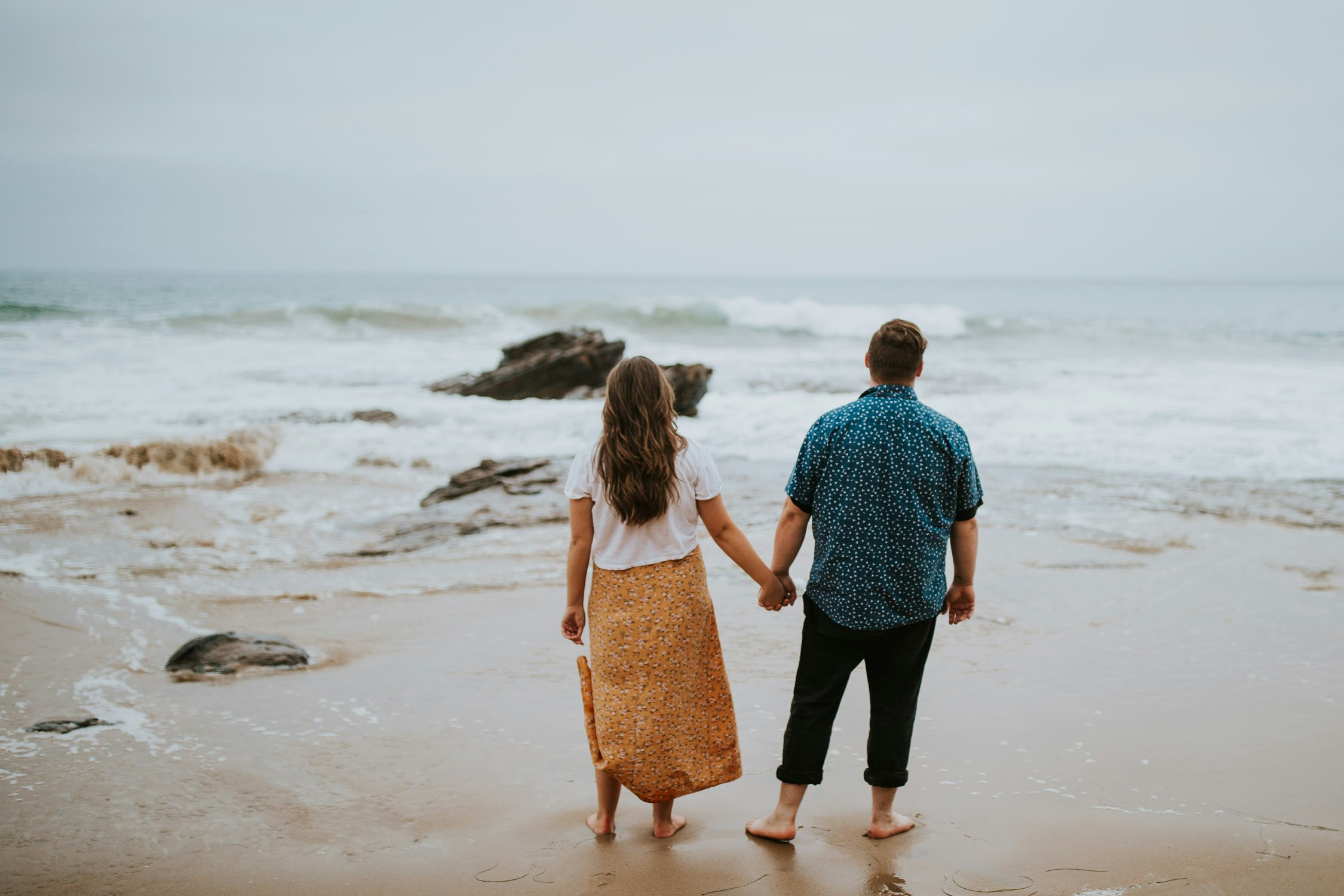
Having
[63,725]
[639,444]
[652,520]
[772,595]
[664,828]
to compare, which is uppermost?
[639,444]

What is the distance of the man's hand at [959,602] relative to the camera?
3.00m

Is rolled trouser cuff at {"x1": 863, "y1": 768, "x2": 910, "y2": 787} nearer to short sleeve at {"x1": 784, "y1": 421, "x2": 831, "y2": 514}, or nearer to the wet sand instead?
the wet sand

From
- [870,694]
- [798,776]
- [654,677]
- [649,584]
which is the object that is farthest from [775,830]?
[649,584]

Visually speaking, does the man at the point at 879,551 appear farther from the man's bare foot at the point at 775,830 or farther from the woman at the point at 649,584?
the woman at the point at 649,584

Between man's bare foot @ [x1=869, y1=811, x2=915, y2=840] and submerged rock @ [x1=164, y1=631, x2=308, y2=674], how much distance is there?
9.92 feet

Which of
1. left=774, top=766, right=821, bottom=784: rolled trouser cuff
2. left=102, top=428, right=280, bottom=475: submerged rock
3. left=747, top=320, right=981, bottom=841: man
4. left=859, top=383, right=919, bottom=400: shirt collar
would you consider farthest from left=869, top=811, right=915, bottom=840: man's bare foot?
left=102, top=428, right=280, bottom=475: submerged rock

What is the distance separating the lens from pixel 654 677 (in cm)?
293

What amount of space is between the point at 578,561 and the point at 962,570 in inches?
48.0

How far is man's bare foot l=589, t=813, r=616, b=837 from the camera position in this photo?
3129mm

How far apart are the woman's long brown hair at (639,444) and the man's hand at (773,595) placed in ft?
1.44

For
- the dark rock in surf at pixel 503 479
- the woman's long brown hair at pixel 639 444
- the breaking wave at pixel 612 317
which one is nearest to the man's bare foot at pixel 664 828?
the woman's long brown hair at pixel 639 444

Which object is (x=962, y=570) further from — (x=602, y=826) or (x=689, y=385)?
(x=689, y=385)

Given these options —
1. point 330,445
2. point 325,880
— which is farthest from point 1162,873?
point 330,445

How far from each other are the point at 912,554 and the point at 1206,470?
8877 millimetres
